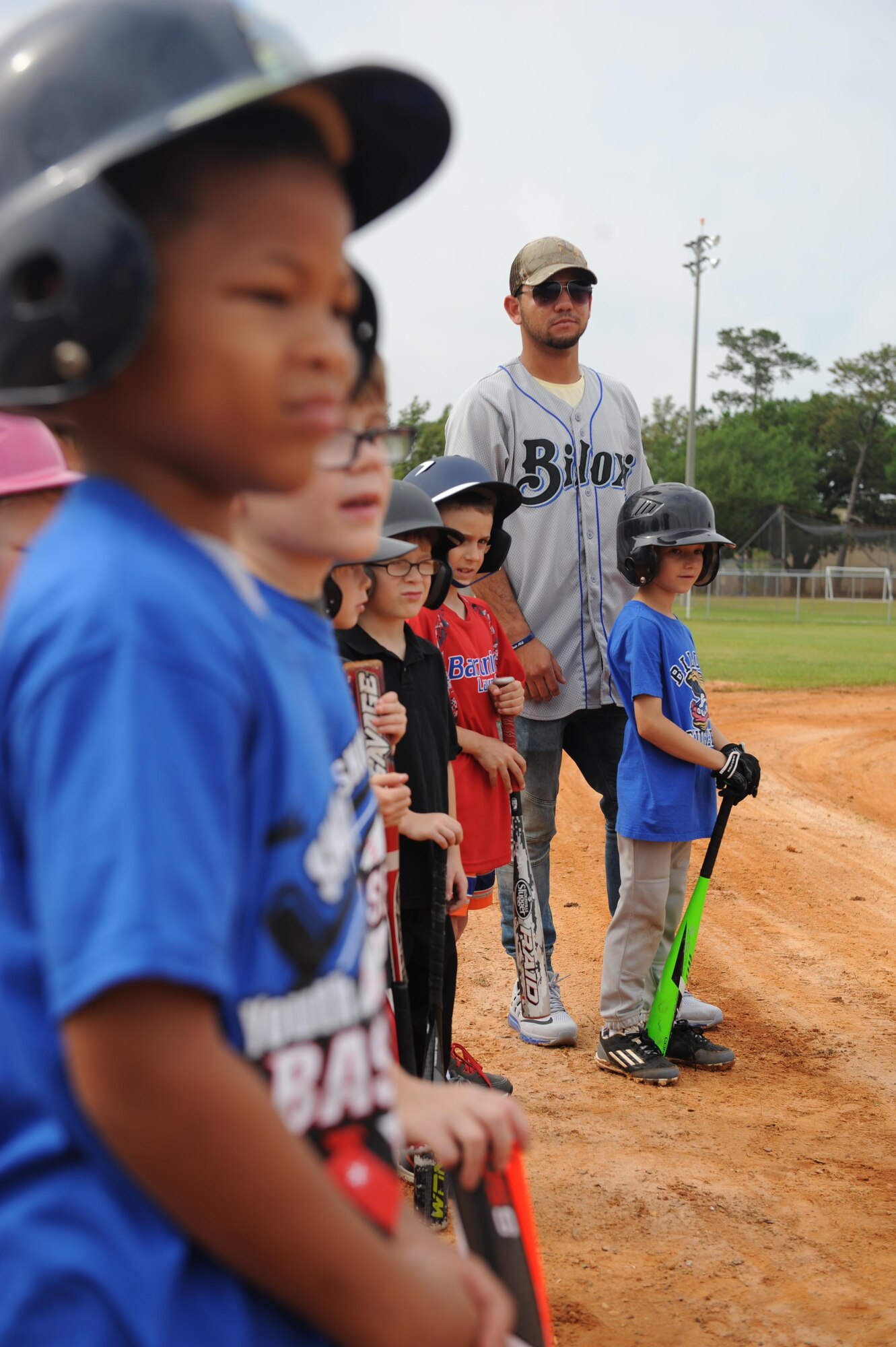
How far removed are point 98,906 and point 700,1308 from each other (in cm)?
255

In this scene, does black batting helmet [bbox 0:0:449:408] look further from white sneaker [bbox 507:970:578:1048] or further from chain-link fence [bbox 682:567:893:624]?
chain-link fence [bbox 682:567:893:624]

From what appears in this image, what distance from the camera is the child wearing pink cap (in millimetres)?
2131

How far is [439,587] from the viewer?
347cm

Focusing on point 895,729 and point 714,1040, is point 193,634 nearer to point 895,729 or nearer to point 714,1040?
point 714,1040

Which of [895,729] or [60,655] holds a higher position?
[60,655]

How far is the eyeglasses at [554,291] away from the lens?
4480 millimetres

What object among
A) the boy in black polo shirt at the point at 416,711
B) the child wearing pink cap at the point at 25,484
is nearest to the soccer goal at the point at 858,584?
the boy in black polo shirt at the point at 416,711

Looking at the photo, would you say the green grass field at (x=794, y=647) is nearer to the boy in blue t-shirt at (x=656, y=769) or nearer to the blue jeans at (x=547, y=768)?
the blue jeans at (x=547, y=768)

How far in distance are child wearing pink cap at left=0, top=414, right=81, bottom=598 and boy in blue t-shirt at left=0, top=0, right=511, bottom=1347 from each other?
4.57 feet

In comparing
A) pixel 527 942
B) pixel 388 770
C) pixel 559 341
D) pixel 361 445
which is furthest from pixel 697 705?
pixel 361 445

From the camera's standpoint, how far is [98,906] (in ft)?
2.19

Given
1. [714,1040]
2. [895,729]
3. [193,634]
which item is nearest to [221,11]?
[193,634]

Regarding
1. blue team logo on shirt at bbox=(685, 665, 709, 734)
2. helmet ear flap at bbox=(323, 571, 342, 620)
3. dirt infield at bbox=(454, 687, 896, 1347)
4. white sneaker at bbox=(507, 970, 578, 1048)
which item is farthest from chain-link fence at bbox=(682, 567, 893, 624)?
helmet ear flap at bbox=(323, 571, 342, 620)

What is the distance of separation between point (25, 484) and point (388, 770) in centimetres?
113
